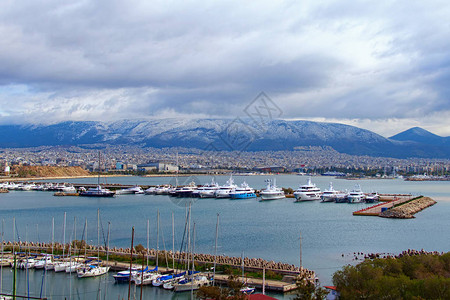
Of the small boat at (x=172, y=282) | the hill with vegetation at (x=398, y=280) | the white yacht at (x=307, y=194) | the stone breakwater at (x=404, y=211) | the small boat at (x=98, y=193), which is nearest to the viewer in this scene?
the hill with vegetation at (x=398, y=280)

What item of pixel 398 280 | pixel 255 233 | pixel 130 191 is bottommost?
pixel 255 233

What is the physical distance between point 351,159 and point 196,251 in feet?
508

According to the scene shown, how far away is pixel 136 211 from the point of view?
34.4m

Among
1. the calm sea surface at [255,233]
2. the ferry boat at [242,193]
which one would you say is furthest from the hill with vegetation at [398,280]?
the ferry boat at [242,193]

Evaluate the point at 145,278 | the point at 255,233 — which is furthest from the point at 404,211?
the point at 145,278

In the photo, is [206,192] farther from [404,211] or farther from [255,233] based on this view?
[255,233]

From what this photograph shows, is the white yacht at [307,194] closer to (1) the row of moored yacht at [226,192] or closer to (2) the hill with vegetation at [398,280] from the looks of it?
(1) the row of moored yacht at [226,192]

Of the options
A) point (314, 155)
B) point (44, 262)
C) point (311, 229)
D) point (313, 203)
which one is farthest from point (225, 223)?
point (314, 155)

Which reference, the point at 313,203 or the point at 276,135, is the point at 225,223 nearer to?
the point at 313,203

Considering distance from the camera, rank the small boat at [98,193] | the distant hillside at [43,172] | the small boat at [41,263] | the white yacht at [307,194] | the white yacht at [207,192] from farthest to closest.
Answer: the distant hillside at [43,172] → the small boat at [98,193] → the white yacht at [207,192] → the white yacht at [307,194] → the small boat at [41,263]

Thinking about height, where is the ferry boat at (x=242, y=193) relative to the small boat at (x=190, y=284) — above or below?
above

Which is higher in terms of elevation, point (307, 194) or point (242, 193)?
point (307, 194)

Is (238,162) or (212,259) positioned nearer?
(212,259)

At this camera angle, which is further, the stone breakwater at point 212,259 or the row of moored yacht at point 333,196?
the row of moored yacht at point 333,196
